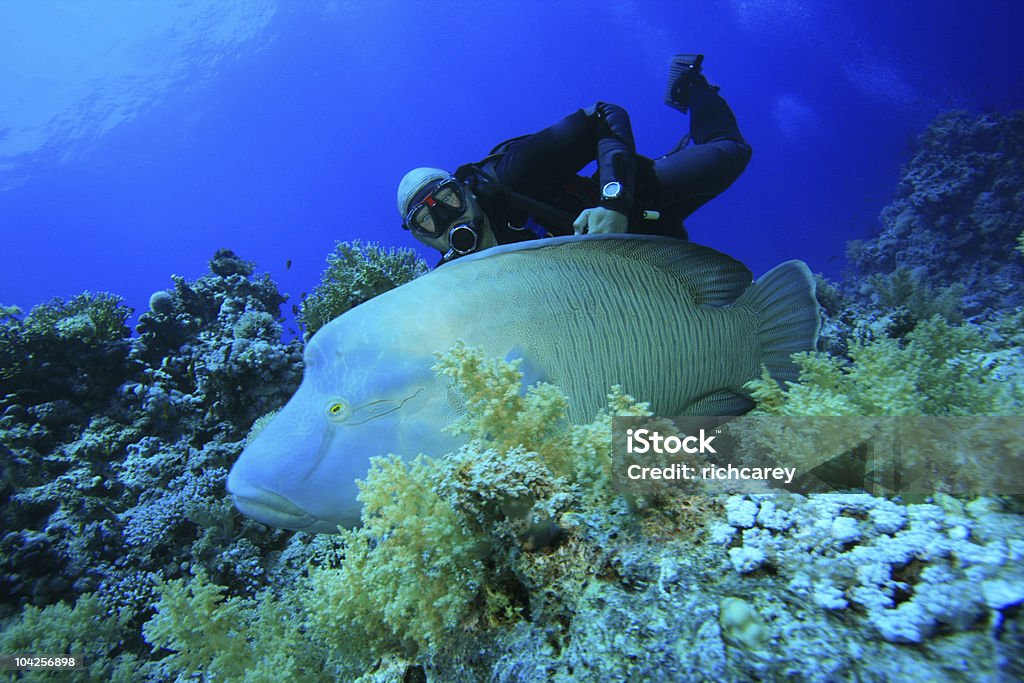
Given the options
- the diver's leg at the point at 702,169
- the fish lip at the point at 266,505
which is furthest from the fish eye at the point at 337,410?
the diver's leg at the point at 702,169

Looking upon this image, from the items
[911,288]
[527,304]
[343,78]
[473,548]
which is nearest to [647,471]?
[473,548]

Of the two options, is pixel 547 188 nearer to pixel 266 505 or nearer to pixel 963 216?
pixel 266 505

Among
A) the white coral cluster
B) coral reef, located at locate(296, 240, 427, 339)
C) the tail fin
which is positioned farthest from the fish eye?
coral reef, located at locate(296, 240, 427, 339)

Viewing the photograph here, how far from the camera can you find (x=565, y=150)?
3.87 meters

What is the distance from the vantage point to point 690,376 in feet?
7.11

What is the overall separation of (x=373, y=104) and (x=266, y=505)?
9652 cm

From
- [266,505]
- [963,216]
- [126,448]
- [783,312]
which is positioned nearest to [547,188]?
[783,312]

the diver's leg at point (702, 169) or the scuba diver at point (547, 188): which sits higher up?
the diver's leg at point (702, 169)

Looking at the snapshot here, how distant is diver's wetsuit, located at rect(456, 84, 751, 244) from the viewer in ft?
12.3

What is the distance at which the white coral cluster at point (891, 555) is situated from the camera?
69 centimetres

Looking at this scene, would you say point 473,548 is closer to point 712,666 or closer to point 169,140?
point 712,666

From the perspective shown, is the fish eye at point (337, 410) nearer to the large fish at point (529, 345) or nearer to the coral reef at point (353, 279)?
the large fish at point (529, 345)

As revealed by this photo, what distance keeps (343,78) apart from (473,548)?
3805 inches

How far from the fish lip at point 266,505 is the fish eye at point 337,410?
34 cm
